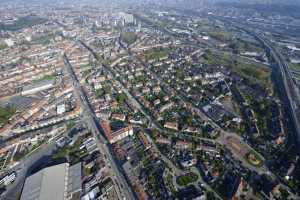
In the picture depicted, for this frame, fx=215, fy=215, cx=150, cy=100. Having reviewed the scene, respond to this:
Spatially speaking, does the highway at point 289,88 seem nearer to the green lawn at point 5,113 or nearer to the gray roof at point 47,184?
the gray roof at point 47,184

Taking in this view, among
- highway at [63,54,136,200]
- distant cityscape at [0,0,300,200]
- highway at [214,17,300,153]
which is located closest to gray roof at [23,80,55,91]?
distant cityscape at [0,0,300,200]

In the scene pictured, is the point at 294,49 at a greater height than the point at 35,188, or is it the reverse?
the point at 294,49

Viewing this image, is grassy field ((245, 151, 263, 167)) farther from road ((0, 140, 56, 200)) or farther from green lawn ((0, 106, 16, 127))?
green lawn ((0, 106, 16, 127))

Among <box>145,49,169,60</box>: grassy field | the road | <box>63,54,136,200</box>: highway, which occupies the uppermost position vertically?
<box>145,49,169,60</box>: grassy field

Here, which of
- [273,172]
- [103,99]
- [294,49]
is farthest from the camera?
[294,49]

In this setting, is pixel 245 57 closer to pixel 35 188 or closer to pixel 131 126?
pixel 131 126

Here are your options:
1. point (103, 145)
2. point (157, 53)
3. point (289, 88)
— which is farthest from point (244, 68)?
point (103, 145)

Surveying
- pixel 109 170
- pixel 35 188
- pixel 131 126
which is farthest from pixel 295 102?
pixel 35 188
